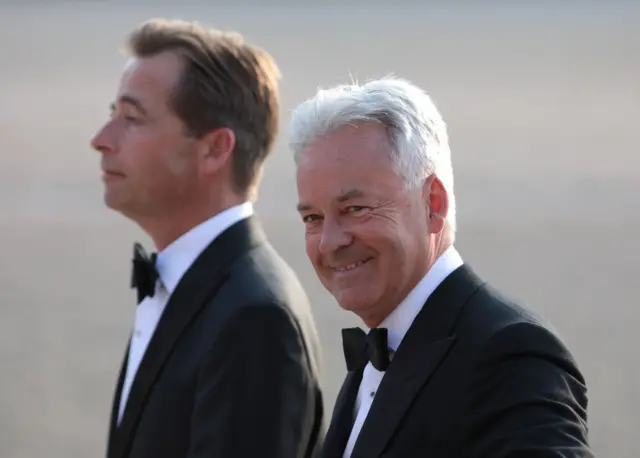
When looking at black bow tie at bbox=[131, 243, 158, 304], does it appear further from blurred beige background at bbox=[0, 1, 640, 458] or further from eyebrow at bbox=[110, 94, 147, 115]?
blurred beige background at bbox=[0, 1, 640, 458]

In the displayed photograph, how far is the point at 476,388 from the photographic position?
77.2 inches

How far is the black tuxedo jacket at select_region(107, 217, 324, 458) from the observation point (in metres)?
2.51

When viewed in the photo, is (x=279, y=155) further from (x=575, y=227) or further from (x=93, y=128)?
(x=575, y=227)

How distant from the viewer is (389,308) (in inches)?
85.2

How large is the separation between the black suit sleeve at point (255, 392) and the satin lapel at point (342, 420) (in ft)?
0.90

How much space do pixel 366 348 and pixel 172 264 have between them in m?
0.78

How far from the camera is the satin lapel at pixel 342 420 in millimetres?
2199

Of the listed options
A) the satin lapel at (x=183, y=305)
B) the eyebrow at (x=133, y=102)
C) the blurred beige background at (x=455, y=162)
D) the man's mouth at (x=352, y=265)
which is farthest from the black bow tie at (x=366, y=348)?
the blurred beige background at (x=455, y=162)

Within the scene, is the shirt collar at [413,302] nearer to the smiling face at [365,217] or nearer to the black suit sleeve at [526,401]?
the smiling face at [365,217]

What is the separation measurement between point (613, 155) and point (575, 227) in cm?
155

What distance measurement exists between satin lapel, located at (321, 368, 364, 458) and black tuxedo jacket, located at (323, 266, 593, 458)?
0.41ft

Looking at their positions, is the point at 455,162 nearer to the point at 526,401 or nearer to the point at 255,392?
the point at 255,392

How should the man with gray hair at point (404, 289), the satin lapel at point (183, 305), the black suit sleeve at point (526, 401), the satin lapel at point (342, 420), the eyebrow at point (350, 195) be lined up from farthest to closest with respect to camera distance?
the satin lapel at point (183, 305)
the satin lapel at point (342, 420)
the eyebrow at point (350, 195)
the man with gray hair at point (404, 289)
the black suit sleeve at point (526, 401)

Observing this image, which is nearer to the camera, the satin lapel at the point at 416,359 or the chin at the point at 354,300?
the satin lapel at the point at 416,359
